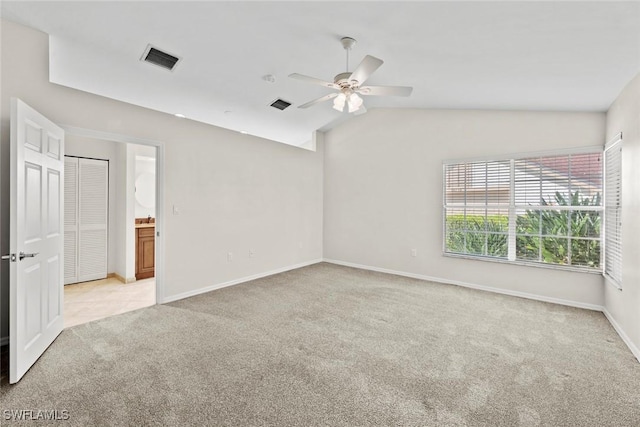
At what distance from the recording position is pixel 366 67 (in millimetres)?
2463

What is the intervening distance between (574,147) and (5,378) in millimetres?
6148

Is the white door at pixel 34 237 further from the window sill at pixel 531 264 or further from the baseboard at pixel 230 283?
the window sill at pixel 531 264

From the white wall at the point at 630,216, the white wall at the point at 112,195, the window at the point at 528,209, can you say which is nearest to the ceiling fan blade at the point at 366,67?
the white wall at the point at 630,216

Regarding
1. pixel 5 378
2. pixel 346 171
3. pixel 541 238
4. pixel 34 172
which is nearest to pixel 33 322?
pixel 5 378

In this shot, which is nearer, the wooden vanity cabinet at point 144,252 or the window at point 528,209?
the window at point 528,209

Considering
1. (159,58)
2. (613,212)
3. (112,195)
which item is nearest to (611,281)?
(613,212)

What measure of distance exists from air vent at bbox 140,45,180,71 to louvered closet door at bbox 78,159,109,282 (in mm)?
2664

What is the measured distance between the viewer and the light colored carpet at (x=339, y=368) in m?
1.90

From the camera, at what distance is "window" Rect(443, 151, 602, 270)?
3.89 m

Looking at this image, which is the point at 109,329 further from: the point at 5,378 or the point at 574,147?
the point at 574,147

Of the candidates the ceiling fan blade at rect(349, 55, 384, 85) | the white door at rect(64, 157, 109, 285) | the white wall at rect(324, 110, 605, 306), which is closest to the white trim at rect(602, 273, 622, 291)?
the white wall at rect(324, 110, 605, 306)

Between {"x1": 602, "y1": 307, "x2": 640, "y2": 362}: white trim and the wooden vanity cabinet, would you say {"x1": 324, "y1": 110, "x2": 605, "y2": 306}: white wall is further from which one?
the wooden vanity cabinet

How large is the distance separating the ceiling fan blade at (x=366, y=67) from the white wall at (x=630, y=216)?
238cm

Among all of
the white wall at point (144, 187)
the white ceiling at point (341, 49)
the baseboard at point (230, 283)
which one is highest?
the white ceiling at point (341, 49)
